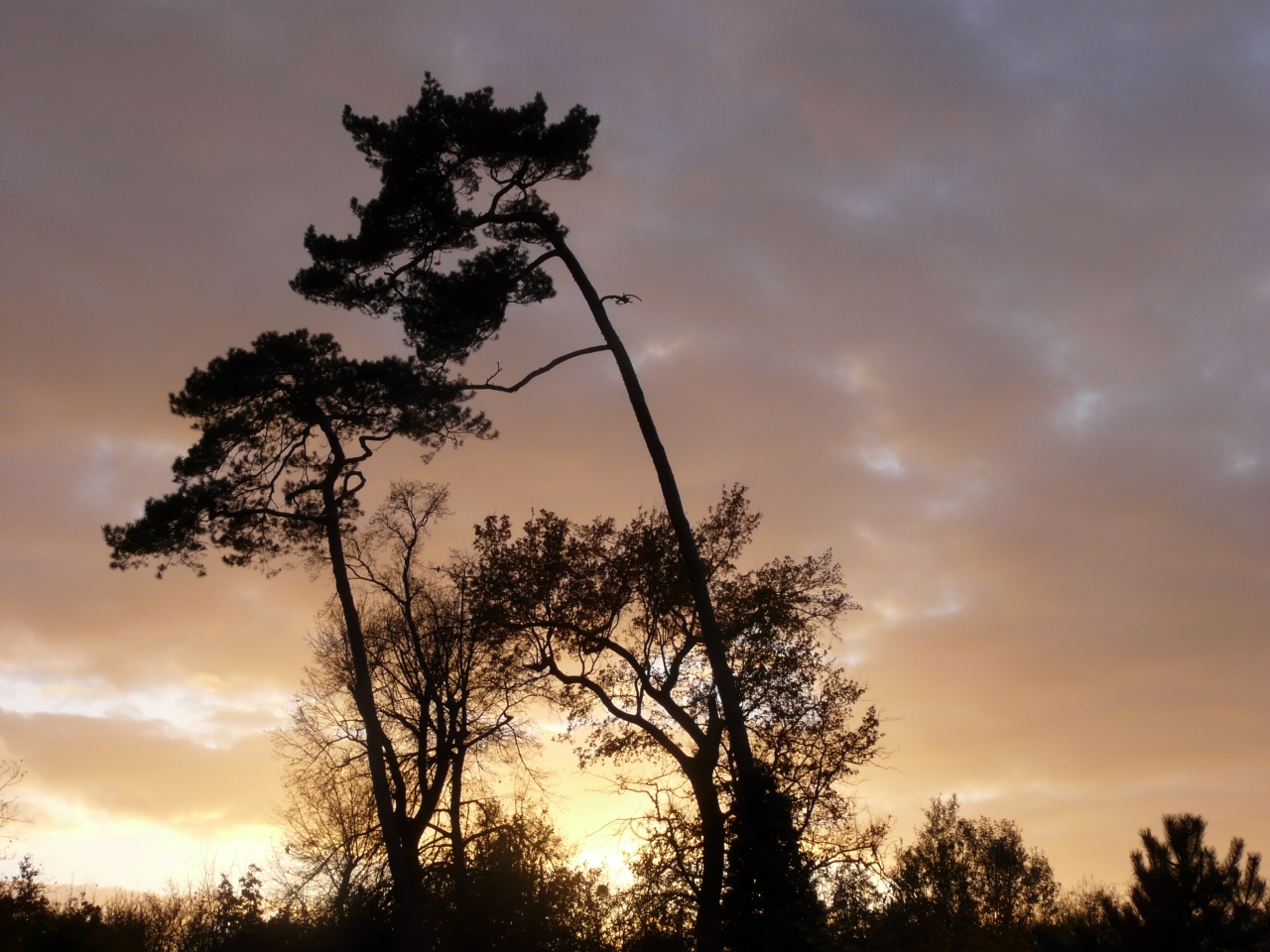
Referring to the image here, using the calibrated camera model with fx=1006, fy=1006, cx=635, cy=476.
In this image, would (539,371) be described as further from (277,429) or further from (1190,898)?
Answer: (1190,898)

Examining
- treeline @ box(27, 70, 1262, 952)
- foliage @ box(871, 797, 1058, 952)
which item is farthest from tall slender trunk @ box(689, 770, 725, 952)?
foliage @ box(871, 797, 1058, 952)

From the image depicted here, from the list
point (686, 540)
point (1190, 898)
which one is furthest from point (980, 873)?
point (686, 540)

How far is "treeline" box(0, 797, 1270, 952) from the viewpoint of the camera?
46.0ft

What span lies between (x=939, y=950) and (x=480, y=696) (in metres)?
12.6

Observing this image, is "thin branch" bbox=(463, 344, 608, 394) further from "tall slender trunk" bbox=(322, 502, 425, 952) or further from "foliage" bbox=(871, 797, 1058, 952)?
"foliage" bbox=(871, 797, 1058, 952)

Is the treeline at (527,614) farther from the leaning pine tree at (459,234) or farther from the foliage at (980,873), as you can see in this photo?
the foliage at (980,873)

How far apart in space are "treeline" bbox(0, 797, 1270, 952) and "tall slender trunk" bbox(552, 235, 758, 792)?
2.53 meters

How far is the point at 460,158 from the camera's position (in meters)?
17.8

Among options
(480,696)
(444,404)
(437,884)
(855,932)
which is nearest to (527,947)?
(437,884)

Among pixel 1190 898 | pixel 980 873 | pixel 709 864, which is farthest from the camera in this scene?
pixel 980 873

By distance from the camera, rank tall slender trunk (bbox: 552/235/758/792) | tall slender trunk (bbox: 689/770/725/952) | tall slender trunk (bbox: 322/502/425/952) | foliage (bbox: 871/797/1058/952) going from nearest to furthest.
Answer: tall slender trunk (bbox: 689/770/725/952) < tall slender trunk (bbox: 552/235/758/792) < tall slender trunk (bbox: 322/502/425/952) < foliage (bbox: 871/797/1058/952)

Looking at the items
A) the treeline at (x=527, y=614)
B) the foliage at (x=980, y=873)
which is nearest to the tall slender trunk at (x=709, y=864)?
the treeline at (x=527, y=614)

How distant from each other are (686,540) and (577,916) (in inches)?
275

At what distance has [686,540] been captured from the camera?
1623 centimetres
